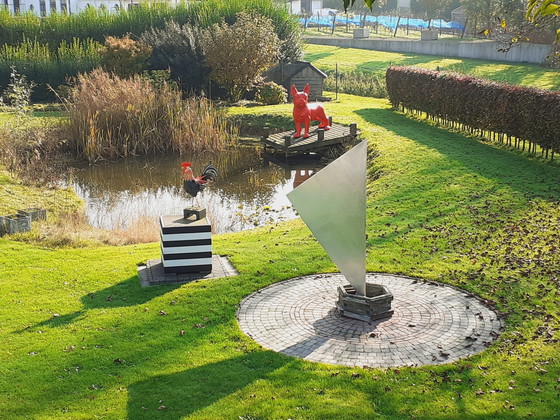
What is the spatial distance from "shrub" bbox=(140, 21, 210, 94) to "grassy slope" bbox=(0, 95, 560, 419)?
1810 cm

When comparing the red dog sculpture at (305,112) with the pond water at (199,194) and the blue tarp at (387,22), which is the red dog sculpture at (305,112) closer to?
the pond water at (199,194)

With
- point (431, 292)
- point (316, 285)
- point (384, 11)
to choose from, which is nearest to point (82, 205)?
point (316, 285)

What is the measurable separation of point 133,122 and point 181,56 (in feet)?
31.9

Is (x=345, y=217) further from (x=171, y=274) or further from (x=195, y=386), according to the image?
(x=171, y=274)

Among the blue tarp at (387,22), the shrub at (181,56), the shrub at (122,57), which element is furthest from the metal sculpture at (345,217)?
the blue tarp at (387,22)

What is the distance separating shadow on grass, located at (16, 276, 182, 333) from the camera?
8891 mm

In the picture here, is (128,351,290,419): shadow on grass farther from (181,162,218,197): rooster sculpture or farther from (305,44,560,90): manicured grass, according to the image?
(305,44,560,90): manicured grass

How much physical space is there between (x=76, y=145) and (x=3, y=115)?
243 inches

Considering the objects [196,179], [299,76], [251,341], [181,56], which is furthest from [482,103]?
[181,56]

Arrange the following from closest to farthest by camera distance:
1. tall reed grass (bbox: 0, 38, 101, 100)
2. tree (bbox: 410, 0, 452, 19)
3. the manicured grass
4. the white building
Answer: tall reed grass (bbox: 0, 38, 101, 100)
the manicured grass
the white building
tree (bbox: 410, 0, 452, 19)

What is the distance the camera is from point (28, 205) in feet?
50.1

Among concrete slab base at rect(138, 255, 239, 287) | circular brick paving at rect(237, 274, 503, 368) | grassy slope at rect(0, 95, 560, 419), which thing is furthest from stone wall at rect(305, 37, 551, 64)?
circular brick paving at rect(237, 274, 503, 368)

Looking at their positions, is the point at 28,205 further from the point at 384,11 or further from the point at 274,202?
the point at 384,11

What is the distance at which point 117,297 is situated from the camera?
964cm
